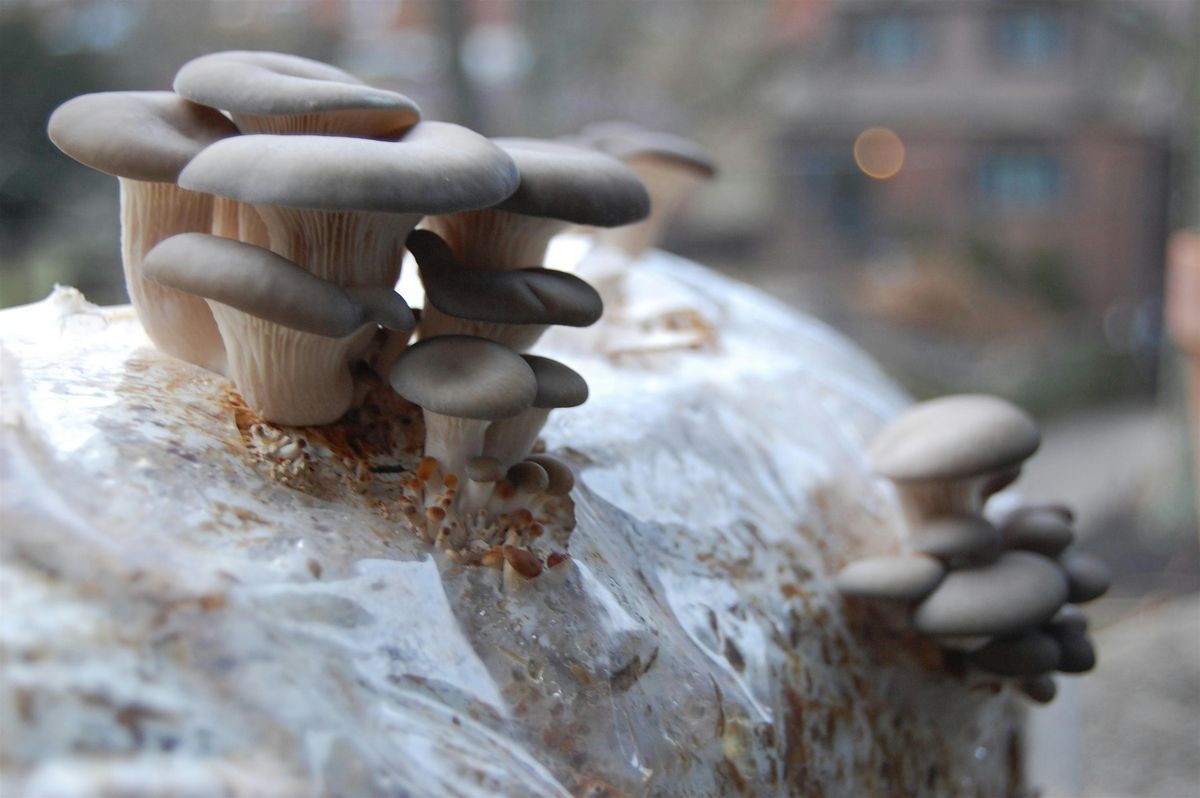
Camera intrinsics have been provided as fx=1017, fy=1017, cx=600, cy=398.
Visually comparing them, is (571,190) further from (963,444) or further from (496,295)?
(963,444)

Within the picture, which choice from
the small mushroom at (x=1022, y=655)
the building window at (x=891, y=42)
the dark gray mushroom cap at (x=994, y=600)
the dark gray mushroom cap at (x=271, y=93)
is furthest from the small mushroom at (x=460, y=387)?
the building window at (x=891, y=42)

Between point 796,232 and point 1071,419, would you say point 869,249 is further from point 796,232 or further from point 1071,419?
point 1071,419

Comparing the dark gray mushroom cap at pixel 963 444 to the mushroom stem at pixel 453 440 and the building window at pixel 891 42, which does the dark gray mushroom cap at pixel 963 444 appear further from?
the building window at pixel 891 42

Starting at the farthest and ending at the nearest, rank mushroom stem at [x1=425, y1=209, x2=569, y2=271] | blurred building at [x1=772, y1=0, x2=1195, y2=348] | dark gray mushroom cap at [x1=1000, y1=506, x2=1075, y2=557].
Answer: blurred building at [x1=772, y1=0, x2=1195, y2=348] < dark gray mushroom cap at [x1=1000, y1=506, x2=1075, y2=557] < mushroom stem at [x1=425, y1=209, x2=569, y2=271]

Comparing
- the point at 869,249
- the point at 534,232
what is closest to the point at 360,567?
the point at 534,232

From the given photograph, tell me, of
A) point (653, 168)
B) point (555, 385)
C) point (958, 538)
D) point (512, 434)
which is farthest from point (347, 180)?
point (653, 168)

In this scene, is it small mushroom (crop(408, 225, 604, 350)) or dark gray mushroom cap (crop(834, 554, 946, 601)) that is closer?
small mushroom (crop(408, 225, 604, 350))

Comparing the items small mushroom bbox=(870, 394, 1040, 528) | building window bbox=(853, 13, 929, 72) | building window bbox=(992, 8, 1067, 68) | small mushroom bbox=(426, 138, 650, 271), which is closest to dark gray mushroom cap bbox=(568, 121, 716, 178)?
small mushroom bbox=(870, 394, 1040, 528)

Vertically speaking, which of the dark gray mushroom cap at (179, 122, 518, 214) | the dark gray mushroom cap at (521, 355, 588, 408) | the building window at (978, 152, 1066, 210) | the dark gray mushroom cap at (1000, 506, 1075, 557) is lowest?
the building window at (978, 152, 1066, 210)

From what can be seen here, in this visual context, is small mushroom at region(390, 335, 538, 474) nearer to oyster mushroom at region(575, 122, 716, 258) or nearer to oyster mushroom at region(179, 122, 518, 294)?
oyster mushroom at region(179, 122, 518, 294)
